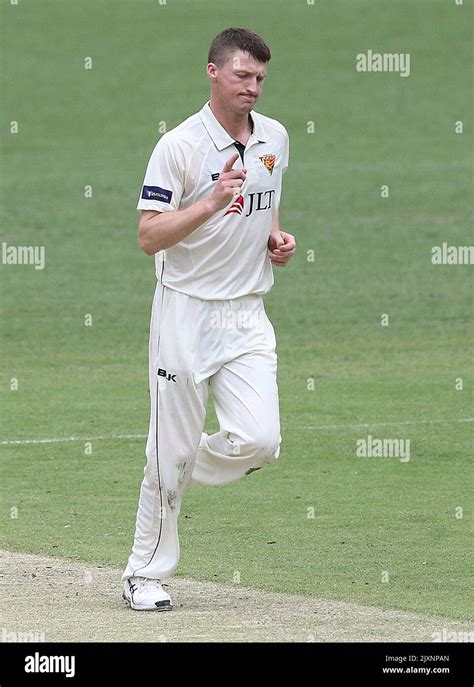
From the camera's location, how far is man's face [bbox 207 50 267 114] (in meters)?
8.05

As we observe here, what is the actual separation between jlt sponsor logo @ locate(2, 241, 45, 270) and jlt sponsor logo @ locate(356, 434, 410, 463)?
10300 millimetres

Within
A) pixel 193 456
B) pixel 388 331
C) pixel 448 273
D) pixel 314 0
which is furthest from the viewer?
pixel 314 0

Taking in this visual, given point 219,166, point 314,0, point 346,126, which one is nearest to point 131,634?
point 219,166

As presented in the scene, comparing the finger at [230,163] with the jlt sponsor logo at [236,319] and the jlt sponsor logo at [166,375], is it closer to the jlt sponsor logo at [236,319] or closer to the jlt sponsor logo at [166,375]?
the jlt sponsor logo at [236,319]

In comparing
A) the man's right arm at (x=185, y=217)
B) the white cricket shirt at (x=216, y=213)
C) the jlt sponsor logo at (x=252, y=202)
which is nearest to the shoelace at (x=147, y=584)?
the white cricket shirt at (x=216, y=213)

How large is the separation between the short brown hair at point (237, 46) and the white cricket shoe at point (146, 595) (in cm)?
273

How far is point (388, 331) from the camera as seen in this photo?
1833 cm

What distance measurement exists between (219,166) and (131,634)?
2.41m

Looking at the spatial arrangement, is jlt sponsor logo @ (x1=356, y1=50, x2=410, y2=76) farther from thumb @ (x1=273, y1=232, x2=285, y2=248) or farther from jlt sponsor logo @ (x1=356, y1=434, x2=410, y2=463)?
thumb @ (x1=273, y1=232, x2=285, y2=248)

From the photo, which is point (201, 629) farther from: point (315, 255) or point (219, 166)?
point (315, 255)

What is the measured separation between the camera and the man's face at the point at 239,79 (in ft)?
26.4

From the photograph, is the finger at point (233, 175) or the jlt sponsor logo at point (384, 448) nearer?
the finger at point (233, 175)

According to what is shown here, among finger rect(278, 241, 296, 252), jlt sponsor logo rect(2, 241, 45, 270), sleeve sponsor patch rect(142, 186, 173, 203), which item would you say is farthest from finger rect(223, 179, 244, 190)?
jlt sponsor logo rect(2, 241, 45, 270)

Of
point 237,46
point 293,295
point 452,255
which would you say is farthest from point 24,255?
point 237,46
